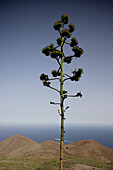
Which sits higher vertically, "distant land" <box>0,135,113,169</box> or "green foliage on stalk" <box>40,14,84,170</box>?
"green foliage on stalk" <box>40,14,84,170</box>

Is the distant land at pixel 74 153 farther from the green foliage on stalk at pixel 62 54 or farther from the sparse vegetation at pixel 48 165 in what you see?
the green foliage on stalk at pixel 62 54

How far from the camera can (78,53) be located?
7.62 meters

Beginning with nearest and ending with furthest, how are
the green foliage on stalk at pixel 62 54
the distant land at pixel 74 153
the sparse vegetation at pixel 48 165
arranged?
the green foliage on stalk at pixel 62 54 < the sparse vegetation at pixel 48 165 < the distant land at pixel 74 153

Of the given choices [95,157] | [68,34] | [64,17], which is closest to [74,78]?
[68,34]

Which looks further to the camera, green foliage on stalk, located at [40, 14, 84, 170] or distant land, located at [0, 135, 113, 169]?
distant land, located at [0, 135, 113, 169]

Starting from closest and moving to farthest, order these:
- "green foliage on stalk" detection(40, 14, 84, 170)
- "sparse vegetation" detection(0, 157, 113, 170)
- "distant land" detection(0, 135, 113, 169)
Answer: "green foliage on stalk" detection(40, 14, 84, 170), "sparse vegetation" detection(0, 157, 113, 170), "distant land" detection(0, 135, 113, 169)

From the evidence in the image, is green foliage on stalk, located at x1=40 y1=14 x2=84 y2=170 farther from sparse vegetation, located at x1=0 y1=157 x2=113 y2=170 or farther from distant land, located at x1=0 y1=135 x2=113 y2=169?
distant land, located at x1=0 y1=135 x2=113 y2=169

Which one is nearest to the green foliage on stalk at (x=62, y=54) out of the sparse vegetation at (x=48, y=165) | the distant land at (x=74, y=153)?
the sparse vegetation at (x=48, y=165)

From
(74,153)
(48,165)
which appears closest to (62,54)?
(48,165)

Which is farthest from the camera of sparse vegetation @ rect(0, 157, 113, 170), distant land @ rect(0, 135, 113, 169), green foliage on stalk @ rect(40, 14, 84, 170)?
distant land @ rect(0, 135, 113, 169)

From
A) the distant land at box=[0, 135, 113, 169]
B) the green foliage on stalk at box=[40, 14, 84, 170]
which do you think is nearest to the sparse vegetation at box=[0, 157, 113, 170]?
the distant land at box=[0, 135, 113, 169]

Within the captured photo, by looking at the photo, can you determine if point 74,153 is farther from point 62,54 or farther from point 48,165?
point 62,54

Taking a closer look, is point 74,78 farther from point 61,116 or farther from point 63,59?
point 61,116

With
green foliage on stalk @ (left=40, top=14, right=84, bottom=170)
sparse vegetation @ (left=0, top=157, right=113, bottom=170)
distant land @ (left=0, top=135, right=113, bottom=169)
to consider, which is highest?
green foliage on stalk @ (left=40, top=14, right=84, bottom=170)
